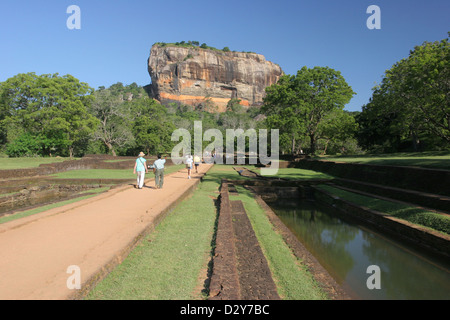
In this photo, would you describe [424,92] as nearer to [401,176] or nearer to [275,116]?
[401,176]

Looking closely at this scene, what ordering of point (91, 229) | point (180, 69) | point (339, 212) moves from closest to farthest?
1. point (91, 229)
2. point (339, 212)
3. point (180, 69)

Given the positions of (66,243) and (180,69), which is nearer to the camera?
(66,243)

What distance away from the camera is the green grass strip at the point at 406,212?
6.34m

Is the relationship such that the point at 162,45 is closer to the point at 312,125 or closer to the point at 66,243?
the point at 312,125

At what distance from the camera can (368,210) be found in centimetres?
862

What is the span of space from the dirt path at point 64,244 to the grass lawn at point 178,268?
217 mm

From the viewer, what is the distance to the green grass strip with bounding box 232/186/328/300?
11.3 feet

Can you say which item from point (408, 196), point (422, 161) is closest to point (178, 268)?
point (408, 196)

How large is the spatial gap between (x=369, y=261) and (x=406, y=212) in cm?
281

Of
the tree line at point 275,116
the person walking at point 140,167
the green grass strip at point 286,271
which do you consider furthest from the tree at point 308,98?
the green grass strip at point 286,271

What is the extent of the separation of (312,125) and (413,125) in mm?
10339

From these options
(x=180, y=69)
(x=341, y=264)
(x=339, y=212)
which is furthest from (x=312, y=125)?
(x=180, y=69)

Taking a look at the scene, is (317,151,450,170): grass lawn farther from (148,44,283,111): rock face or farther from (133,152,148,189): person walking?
(148,44,283,111): rock face
